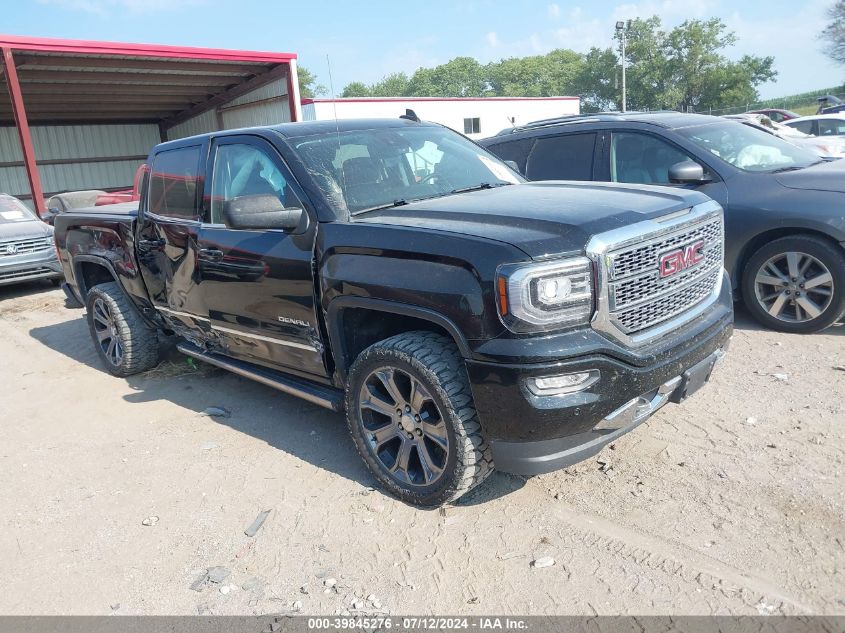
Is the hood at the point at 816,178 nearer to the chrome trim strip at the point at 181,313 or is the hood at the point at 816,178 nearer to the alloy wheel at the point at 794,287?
the alloy wheel at the point at 794,287

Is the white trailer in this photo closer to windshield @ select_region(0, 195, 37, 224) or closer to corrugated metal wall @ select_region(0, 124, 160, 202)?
corrugated metal wall @ select_region(0, 124, 160, 202)

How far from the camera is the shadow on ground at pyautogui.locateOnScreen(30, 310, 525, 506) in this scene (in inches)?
153

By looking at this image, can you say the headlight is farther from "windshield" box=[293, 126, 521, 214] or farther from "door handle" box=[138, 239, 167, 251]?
"door handle" box=[138, 239, 167, 251]

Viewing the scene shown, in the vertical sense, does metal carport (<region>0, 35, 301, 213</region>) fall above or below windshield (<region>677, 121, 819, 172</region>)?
above

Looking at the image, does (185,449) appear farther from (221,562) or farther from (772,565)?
(772,565)

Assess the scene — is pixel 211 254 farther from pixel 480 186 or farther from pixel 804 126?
pixel 804 126

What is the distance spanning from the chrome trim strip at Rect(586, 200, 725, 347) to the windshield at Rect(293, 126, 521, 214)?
1303mm

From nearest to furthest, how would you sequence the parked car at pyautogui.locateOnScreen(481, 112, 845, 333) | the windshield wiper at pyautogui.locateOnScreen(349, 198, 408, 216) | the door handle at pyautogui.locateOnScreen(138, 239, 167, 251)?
the windshield wiper at pyautogui.locateOnScreen(349, 198, 408, 216), the door handle at pyautogui.locateOnScreen(138, 239, 167, 251), the parked car at pyautogui.locateOnScreen(481, 112, 845, 333)

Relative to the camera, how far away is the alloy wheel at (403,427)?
10.7ft

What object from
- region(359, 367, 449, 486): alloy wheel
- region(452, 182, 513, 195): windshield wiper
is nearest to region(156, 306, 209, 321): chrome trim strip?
region(359, 367, 449, 486): alloy wheel

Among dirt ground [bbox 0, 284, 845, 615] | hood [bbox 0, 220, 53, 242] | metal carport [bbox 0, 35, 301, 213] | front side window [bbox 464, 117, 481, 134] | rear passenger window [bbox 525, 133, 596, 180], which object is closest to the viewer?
dirt ground [bbox 0, 284, 845, 615]

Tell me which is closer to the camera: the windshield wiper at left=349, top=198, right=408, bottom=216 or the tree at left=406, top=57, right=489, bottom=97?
the windshield wiper at left=349, top=198, right=408, bottom=216

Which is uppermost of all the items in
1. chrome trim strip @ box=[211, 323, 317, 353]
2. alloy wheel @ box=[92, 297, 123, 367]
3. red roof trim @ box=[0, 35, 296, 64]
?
red roof trim @ box=[0, 35, 296, 64]

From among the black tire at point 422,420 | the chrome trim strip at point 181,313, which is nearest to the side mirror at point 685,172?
the black tire at point 422,420
